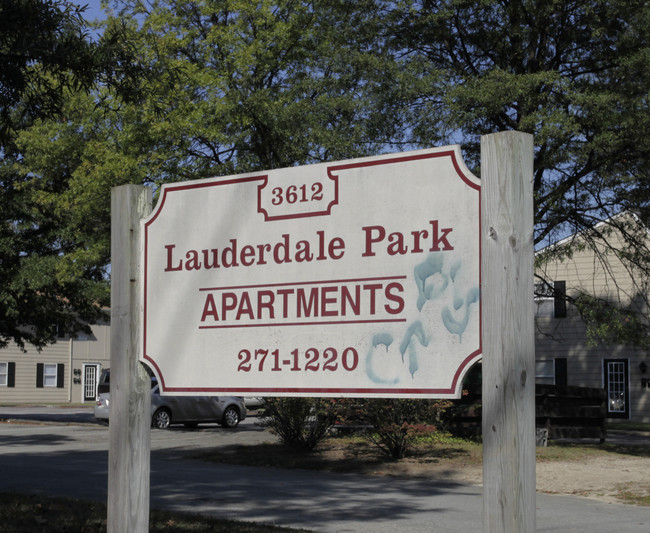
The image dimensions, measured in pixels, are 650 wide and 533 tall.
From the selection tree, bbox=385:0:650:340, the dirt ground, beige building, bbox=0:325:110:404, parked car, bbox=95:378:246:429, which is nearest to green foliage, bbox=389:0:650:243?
tree, bbox=385:0:650:340

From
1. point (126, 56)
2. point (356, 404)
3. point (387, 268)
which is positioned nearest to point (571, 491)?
point (356, 404)

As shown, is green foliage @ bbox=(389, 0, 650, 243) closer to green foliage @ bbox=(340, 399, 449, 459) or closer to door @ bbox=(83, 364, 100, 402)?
green foliage @ bbox=(340, 399, 449, 459)

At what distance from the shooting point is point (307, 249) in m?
Result: 4.45

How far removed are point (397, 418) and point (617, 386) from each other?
→ 21822 mm

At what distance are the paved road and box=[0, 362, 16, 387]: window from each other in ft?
113

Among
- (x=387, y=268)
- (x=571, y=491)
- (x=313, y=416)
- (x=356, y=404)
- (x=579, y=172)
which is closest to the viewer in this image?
(x=387, y=268)

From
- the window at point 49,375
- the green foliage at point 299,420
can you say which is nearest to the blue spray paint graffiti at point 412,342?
the green foliage at point 299,420

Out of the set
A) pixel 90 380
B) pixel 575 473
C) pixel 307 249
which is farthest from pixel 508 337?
pixel 90 380

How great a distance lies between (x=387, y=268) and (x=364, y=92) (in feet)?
57.5

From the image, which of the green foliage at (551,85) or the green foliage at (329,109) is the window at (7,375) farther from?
the green foliage at (551,85)

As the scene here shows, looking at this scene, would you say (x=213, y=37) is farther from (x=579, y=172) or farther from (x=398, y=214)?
(x=398, y=214)

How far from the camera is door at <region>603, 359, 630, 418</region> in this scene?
35125 millimetres

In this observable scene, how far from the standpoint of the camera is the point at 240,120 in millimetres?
23891

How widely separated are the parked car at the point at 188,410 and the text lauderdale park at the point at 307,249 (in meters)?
23.2
